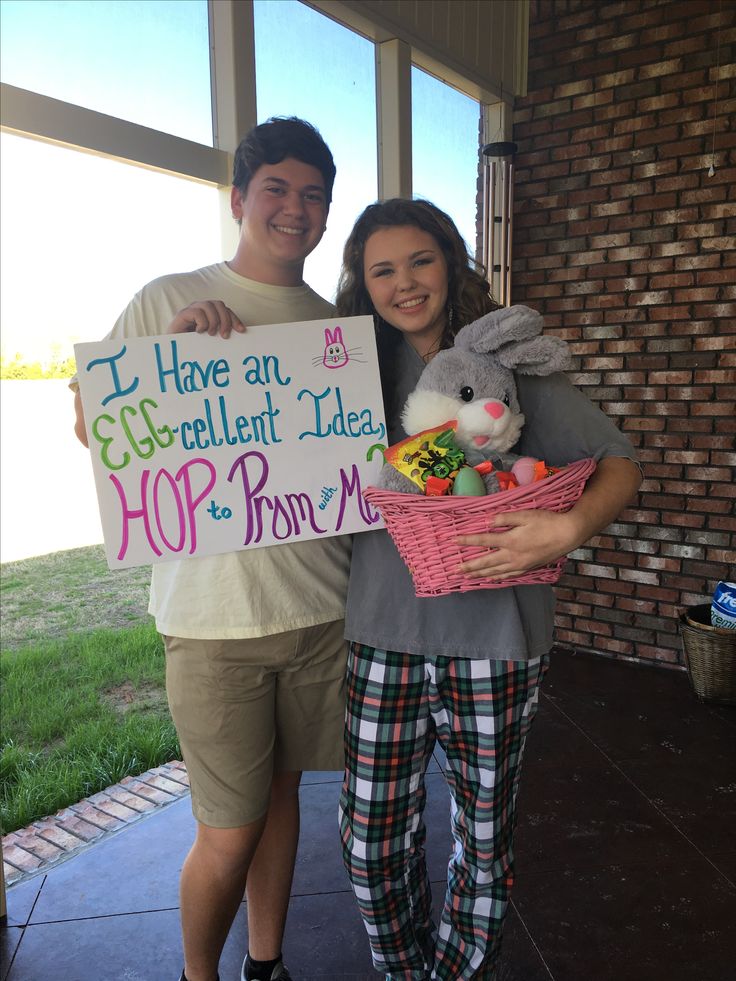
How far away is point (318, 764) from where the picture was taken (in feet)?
4.38

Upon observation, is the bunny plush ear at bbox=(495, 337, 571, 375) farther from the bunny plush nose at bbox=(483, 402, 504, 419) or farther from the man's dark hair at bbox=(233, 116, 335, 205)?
the man's dark hair at bbox=(233, 116, 335, 205)

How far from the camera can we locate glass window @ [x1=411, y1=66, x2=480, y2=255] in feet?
9.78

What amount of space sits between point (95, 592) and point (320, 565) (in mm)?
3605

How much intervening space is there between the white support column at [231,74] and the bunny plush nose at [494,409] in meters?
1.30

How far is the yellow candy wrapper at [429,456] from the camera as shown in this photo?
1.03 m

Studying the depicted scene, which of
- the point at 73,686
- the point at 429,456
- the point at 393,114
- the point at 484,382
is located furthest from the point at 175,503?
the point at 73,686

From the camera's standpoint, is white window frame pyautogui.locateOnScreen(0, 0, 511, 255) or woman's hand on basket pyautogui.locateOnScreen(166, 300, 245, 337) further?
white window frame pyautogui.locateOnScreen(0, 0, 511, 255)

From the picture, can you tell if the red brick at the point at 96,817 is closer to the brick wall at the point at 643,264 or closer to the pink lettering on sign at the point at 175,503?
the pink lettering on sign at the point at 175,503

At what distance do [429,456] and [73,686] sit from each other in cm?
276

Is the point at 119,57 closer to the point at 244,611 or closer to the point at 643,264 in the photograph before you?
the point at 244,611

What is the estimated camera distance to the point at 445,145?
3.18 meters

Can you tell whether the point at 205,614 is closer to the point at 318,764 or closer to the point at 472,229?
Answer: the point at 318,764

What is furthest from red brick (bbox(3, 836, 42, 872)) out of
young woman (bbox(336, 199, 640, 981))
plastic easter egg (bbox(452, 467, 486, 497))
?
plastic easter egg (bbox(452, 467, 486, 497))

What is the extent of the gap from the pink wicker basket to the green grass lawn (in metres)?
1.68
